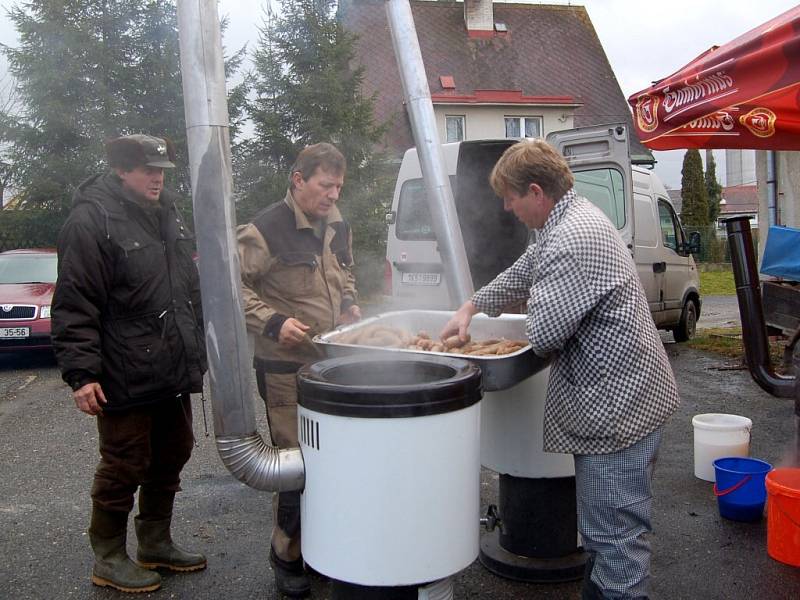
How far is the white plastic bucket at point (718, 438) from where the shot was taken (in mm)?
4168

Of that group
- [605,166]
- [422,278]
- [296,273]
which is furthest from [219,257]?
[605,166]

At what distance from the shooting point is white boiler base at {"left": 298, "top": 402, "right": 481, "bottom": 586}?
2.18m

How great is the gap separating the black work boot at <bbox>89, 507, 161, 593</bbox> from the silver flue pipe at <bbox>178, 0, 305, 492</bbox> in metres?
0.98

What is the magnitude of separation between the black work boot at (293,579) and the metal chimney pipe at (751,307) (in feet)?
8.87

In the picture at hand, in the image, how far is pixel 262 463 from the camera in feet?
8.10

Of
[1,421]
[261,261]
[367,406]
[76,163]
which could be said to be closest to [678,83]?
[261,261]

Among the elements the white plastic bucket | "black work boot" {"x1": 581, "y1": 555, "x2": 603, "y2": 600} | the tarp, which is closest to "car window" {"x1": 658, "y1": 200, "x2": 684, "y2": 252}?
the tarp

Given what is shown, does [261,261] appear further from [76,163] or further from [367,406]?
[76,163]

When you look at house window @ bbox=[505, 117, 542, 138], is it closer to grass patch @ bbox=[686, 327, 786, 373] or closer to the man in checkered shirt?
grass patch @ bbox=[686, 327, 786, 373]

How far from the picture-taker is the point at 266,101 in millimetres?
7895

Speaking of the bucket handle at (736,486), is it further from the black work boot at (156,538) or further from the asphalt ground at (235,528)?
the black work boot at (156,538)

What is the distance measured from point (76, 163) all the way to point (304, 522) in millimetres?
8478

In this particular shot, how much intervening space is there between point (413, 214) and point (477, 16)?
19.6 m

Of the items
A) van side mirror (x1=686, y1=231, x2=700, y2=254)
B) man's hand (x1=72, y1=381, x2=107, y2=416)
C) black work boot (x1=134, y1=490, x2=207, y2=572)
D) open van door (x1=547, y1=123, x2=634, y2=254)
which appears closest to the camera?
man's hand (x1=72, y1=381, x2=107, y2=416)
